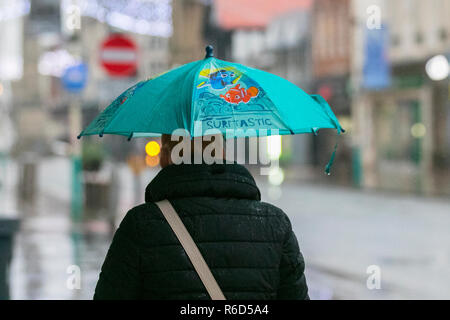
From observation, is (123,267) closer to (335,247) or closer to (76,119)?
(335,247)

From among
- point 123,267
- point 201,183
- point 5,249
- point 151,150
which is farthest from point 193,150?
point 151,150

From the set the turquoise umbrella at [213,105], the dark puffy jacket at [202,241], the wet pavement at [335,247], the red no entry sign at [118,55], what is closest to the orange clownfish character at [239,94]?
the turquoise umbrella at [213,105]

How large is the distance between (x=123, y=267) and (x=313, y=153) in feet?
143

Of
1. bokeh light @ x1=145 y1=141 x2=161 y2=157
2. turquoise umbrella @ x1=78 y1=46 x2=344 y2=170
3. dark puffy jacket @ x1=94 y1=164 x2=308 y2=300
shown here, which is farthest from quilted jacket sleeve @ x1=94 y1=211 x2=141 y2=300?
bokeh light @ x1=145 y1=141 x2=161 y2=157

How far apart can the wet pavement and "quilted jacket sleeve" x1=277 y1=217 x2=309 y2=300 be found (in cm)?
550

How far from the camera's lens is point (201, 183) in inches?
103

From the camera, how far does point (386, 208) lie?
19.2 metres

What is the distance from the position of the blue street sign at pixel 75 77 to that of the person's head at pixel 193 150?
14503 millimetres

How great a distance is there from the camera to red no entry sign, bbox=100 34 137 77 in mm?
14273

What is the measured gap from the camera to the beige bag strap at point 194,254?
253 centimetres

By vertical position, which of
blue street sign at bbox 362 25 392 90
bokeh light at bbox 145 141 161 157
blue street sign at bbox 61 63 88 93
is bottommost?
bokeh light at bbox 145 141 161 157

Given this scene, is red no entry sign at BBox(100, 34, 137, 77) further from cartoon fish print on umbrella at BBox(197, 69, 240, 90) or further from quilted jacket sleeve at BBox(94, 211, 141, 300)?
quilted jacket sleeve at BBox(94, 211, 141, 300)

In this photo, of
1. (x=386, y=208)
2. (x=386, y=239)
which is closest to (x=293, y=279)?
(x=386, y=239)

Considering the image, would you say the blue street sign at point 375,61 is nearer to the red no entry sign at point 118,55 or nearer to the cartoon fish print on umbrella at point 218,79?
the red no entry sign at point 118,55
